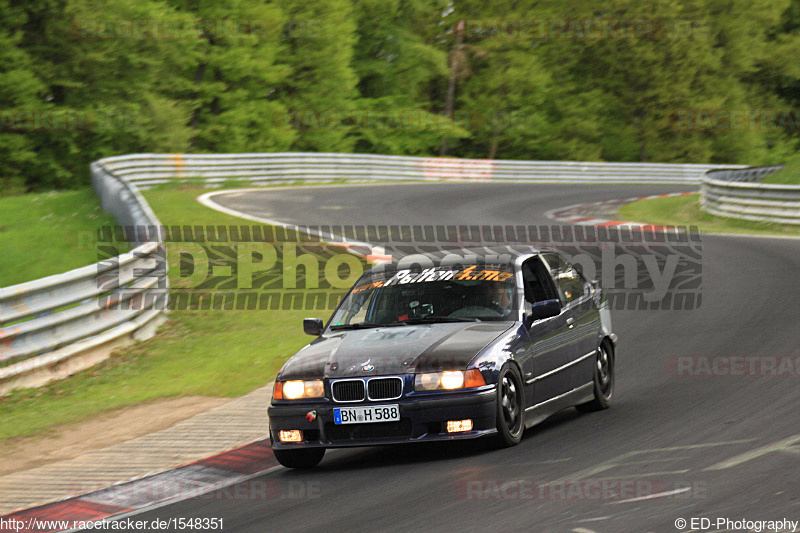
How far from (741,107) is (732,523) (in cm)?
7000

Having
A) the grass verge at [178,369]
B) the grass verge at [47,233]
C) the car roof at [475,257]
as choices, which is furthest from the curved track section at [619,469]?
the grass verge at [47,233]

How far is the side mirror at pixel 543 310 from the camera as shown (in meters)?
8.18

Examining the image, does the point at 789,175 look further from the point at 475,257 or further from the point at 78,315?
the point at 475,257

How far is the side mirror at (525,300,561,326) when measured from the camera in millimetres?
8180

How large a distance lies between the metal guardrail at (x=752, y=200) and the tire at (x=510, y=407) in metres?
18.8

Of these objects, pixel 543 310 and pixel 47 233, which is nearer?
pixel 543 310

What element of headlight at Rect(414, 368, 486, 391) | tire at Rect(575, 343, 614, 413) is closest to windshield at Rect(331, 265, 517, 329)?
headlight at Rect(414, 368, 486, 391)

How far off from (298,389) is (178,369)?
16.1 ft

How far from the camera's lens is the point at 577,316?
9086 mm

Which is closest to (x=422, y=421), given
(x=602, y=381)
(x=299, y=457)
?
(x=299, y=457)

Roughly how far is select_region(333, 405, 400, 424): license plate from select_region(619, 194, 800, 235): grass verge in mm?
19031

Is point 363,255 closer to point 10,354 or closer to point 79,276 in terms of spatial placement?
point 79,276

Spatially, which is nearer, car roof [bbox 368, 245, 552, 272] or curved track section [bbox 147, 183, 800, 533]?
curved track section [bbox 147, 183, 800, 533]

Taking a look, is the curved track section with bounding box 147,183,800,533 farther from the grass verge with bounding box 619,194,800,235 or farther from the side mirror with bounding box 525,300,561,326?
the grass verge with bounding box 619,194,800,235
